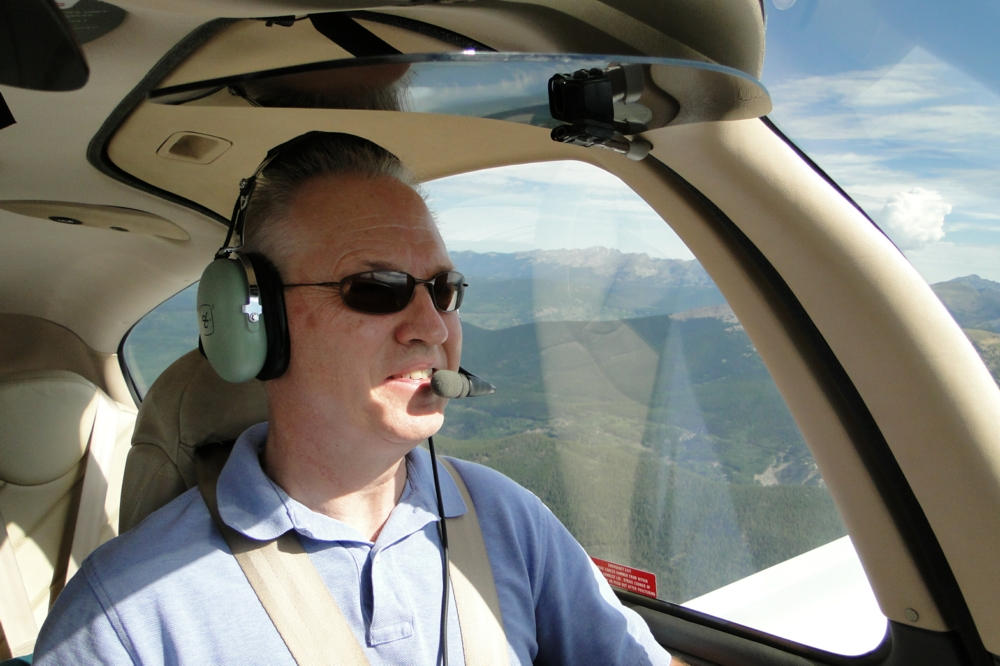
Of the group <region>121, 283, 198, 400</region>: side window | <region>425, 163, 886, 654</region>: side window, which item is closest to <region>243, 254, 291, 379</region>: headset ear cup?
<region>425, 163, 886, 654</region>: side window

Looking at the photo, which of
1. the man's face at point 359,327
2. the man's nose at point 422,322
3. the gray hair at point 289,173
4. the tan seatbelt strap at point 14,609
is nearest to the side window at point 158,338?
the tan seatbelt strap at point 14,609

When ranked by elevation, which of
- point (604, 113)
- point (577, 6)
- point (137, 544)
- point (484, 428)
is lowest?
point (484, 428)

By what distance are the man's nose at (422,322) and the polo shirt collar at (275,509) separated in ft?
1.06

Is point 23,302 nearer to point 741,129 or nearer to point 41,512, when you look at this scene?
point 41,512

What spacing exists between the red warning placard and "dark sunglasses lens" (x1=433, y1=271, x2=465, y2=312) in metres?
0.90

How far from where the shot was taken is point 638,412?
1825 millimetres

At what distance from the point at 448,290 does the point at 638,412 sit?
670mm

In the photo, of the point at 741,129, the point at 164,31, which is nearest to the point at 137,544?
the point at 164,31

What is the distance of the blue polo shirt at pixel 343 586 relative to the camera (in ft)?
3.67

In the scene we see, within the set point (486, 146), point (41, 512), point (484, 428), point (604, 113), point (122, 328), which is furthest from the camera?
point (122, 328)

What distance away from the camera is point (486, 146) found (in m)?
1.68

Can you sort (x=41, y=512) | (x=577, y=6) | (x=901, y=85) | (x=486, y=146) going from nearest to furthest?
(x=577, y=6) → (x=901, y=85) → (x=486, y=146) → (x=41, y=512)

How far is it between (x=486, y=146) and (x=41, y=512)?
179cm

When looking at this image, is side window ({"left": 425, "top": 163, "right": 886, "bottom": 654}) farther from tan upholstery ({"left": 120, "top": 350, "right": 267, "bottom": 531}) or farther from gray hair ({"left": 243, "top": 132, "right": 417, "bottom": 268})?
tan upholstery ({"left": 120, "top": 350, "right": 267, "bottom": 531})
